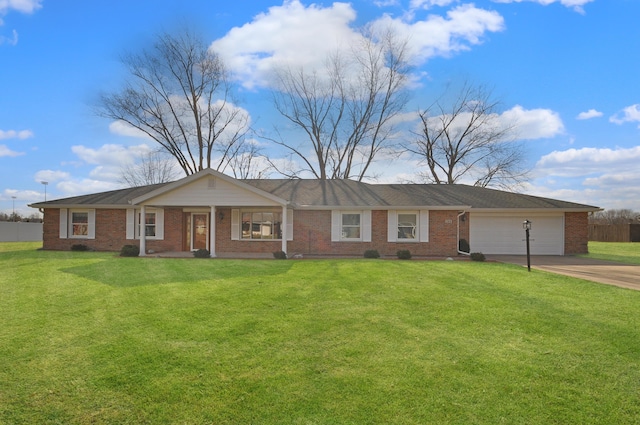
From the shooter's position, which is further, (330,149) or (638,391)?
(330,149)

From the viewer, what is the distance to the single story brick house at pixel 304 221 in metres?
16.8

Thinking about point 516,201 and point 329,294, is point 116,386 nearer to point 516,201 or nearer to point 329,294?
point 329,294

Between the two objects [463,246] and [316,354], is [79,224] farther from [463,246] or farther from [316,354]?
[463,246]

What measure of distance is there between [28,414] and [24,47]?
44.5 feet

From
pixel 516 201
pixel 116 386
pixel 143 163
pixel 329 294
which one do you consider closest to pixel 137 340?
pixel 116 386

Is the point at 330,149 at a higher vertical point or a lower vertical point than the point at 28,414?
higher

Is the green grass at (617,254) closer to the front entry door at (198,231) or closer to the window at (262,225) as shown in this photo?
the window at (262,225)

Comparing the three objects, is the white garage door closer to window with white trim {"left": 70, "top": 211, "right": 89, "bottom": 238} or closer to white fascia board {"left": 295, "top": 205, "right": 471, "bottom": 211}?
white fascia board {"left": 295, "top": 205, "right": 471, "bottom": 211}

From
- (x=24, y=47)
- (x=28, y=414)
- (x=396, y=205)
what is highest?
(x=24, y=47)

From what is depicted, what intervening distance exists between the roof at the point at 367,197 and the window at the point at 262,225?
1197 millimetres

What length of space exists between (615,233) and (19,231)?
51339 millimetres

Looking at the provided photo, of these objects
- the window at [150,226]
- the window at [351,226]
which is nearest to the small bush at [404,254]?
the window at [351,226]

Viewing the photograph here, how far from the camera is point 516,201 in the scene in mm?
20625

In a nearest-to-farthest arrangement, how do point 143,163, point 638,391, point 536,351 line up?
point 638,391 < point 536,351 < point 143,163
